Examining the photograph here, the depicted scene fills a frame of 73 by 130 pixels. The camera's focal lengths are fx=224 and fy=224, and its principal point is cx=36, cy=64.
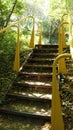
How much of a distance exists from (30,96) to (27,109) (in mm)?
385

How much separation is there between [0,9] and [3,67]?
2.26m

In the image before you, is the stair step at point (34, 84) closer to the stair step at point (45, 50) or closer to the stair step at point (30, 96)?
the stair step at point (30, 96)

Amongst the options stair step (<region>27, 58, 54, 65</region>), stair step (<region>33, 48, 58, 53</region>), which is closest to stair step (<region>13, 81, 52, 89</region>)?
stair step (<region>27, 58, 54, 65</region>)

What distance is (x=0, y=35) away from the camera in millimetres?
7367

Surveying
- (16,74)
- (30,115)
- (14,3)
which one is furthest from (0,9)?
(30,115)

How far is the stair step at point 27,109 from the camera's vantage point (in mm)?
4620

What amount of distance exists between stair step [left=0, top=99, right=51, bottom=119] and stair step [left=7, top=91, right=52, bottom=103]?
98mm

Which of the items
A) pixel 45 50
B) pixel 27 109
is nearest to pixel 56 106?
pixel 27 109

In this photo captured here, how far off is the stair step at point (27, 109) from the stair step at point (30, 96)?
0.32ft

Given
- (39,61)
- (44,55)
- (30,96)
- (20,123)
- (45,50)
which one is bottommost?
(20,123)

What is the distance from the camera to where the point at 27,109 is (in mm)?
4902

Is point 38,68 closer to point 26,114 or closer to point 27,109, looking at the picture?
point 27,109

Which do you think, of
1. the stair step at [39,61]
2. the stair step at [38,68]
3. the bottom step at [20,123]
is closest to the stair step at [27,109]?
the bottom step at [20,123]

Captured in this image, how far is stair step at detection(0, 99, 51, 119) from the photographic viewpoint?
4620 mm
